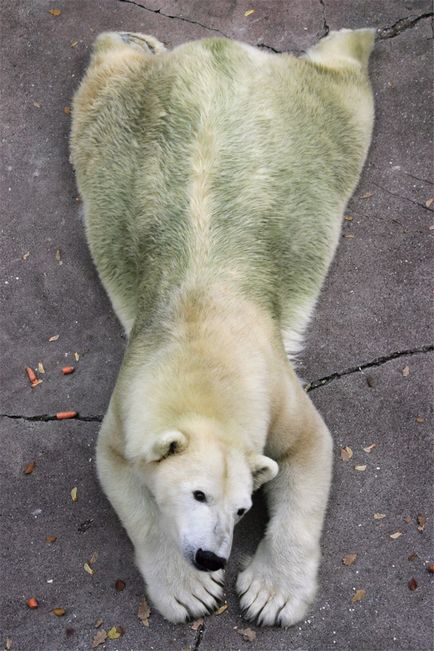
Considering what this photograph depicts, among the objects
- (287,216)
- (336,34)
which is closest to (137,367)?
(287,216)

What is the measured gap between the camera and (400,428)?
158 inches

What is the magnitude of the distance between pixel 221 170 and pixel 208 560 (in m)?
1.91

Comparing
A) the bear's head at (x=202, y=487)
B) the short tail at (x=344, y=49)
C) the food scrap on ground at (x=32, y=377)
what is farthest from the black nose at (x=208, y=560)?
the short tail at (x=344, y=49)

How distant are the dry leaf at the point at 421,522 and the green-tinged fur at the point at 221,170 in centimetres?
112

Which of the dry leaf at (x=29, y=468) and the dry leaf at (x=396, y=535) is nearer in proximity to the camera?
the dry leaf at (x=396, y=535)

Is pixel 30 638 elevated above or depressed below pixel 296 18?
below

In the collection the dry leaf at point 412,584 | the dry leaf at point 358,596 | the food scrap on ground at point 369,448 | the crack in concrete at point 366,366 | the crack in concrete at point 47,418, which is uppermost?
the crack in concrete at point 366,366

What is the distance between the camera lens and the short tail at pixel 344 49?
488 centimetres

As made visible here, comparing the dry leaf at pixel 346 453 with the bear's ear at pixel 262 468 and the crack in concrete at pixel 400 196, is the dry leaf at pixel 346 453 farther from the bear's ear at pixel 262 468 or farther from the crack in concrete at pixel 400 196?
the crack in concrete at pixel 400 196

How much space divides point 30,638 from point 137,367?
4.17 feet

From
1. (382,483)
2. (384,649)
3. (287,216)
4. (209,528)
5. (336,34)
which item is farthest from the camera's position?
(336,34)

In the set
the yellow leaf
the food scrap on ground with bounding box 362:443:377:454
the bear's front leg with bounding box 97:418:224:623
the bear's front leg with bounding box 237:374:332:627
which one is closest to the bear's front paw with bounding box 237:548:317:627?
the bear's front leg with bounding box 237:374:332:627

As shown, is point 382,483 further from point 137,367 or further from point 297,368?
point 137,367

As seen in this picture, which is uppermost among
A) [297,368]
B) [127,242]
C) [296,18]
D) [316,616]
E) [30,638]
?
[296,18]
